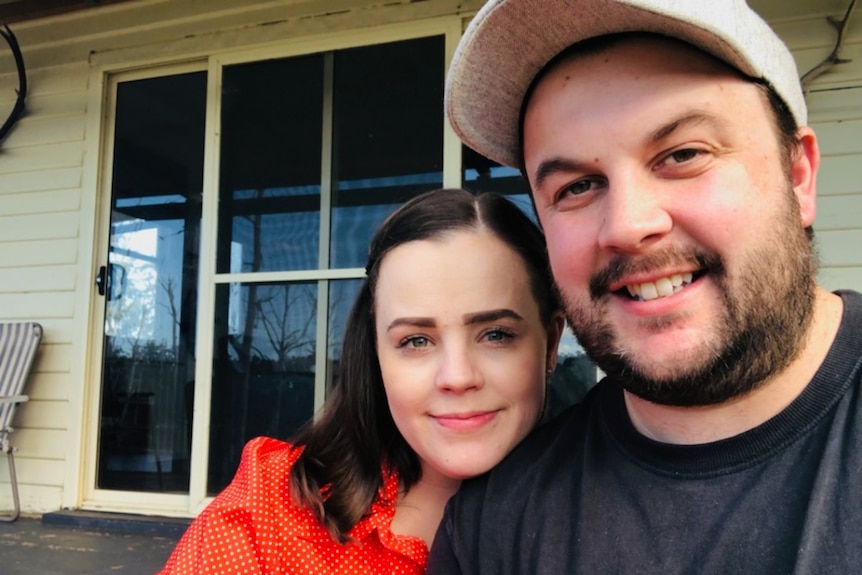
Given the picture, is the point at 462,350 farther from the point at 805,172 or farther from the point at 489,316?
the point at 805,172

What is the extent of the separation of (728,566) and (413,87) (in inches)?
102

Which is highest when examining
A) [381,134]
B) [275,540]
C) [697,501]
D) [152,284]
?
[381,134]

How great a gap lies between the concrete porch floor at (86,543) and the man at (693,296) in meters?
2.13

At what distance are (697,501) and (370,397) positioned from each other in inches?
28.5

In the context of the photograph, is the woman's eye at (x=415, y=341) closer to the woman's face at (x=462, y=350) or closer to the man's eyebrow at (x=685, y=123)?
the woman's face at (x=462, y=350)

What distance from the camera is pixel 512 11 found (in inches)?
34.3

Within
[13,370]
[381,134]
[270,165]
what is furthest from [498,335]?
[13,370]

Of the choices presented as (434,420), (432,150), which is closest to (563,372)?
(432,150)

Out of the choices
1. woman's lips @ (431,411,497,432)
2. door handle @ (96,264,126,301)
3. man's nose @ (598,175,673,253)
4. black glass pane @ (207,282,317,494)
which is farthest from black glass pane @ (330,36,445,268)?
man's nose @ (598,175,673,253)

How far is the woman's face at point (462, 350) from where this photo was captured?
3.57 feet

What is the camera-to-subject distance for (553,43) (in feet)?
2.85

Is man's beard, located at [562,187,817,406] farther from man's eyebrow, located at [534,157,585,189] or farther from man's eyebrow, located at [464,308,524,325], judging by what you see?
man's eyebrow, located at [464,308,524,325]

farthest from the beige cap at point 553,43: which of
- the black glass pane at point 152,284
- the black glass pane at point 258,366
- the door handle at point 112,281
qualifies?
the door handle at point 112,281

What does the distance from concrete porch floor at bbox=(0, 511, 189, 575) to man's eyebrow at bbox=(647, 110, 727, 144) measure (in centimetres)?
232
